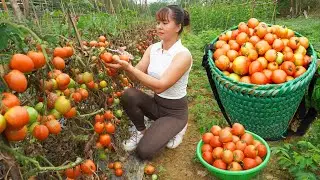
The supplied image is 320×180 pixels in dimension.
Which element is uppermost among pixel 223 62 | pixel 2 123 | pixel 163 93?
pixel 2 123

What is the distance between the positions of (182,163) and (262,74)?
2.97ft

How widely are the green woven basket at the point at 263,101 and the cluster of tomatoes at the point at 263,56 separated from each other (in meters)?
0.07

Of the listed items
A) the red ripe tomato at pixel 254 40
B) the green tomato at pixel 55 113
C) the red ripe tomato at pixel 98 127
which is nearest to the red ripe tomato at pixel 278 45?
the red ripe tomato at pixel 254 40

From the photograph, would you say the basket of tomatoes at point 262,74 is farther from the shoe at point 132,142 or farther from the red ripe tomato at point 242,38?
the shoe at point 132,142

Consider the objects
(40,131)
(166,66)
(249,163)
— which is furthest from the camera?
(166,66)

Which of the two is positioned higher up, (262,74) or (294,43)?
(294,43)

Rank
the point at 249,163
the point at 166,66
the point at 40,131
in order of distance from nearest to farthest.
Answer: the point at 40,131
the point at 249,163
the point at 166,66

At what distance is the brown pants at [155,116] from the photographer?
2689mm

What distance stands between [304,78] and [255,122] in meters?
0.50

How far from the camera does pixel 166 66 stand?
2.74m

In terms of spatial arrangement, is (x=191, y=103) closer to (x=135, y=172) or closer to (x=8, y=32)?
(x=135, y=172)

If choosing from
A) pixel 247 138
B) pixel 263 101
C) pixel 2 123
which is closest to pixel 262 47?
pixel 263 101

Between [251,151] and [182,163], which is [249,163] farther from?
[182,163]

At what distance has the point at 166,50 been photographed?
110 inches
